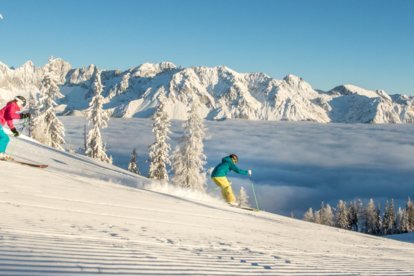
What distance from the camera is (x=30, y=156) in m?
23.1

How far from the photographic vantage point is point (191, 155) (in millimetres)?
49312

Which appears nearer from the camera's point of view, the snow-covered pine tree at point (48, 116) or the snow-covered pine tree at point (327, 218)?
the snow-covered pine tree at point (48, 116)

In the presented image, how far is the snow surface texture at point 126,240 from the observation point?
575cm

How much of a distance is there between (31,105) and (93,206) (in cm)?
5426

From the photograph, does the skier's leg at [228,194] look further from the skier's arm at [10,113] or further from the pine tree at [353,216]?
the pine tree at [353,216]

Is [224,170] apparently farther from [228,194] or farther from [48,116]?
[48,116]

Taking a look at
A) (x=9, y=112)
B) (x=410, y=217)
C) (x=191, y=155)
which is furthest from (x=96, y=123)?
(x=410, y=217)

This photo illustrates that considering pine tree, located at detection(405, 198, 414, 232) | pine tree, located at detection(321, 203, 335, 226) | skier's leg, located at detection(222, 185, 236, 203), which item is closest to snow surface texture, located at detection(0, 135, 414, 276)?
skier's leg, located at detection(222, 185, 236, 203)

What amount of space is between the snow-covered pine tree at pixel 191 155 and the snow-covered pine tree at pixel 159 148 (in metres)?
5.50

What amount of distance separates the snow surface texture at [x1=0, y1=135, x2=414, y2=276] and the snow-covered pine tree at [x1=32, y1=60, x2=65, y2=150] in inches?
1461

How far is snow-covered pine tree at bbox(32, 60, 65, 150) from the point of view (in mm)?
50406

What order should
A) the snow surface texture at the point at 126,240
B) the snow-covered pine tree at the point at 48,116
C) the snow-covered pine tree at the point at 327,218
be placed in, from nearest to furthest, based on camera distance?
the snow surface texture at the point at 126,240, the snow-covered pine tree at the point at 48,116, the snow-covered pine tree at the point at 327,218

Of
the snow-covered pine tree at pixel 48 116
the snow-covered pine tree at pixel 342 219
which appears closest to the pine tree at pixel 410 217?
the snow-covered pine tree at pixel 342 219

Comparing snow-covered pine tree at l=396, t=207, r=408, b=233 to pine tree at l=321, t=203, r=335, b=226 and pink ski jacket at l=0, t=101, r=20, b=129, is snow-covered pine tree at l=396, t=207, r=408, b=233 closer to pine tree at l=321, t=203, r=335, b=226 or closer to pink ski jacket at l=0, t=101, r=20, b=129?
pine tree at l=321, t=203, r=335, b=226
